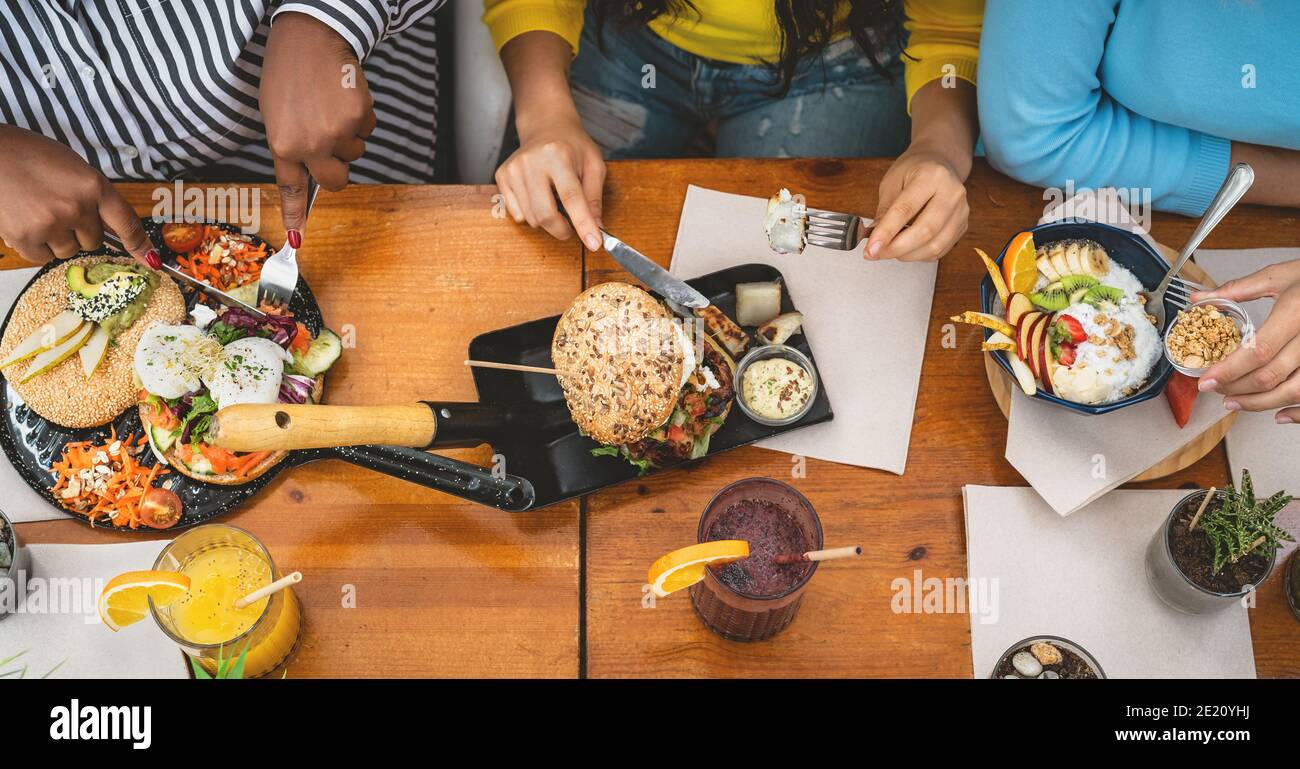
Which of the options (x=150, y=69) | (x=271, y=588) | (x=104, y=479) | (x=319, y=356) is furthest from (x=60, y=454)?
(x=150, y=69)

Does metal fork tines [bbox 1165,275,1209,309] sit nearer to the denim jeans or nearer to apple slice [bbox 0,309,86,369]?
the denim jeans

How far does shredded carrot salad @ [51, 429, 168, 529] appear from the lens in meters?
1.55

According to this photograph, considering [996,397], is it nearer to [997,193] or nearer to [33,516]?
[997,193]

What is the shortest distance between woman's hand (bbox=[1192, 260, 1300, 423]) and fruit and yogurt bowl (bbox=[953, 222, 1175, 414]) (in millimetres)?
112

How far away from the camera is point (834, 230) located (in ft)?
5.39

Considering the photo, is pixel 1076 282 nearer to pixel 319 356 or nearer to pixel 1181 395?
pixel 1181 395

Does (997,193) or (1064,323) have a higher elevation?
(997,193)

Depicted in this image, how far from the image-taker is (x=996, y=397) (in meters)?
1.64

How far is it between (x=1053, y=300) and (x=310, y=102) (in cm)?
154

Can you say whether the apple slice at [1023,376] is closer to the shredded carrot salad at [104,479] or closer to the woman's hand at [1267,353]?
the woman's hand at [1267,353]

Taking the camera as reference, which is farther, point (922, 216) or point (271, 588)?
point (922, 216)

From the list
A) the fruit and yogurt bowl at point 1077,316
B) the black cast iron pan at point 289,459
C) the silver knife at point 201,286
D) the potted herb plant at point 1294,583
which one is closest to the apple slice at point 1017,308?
the fruit and yogurt bowl at point 1077,316
